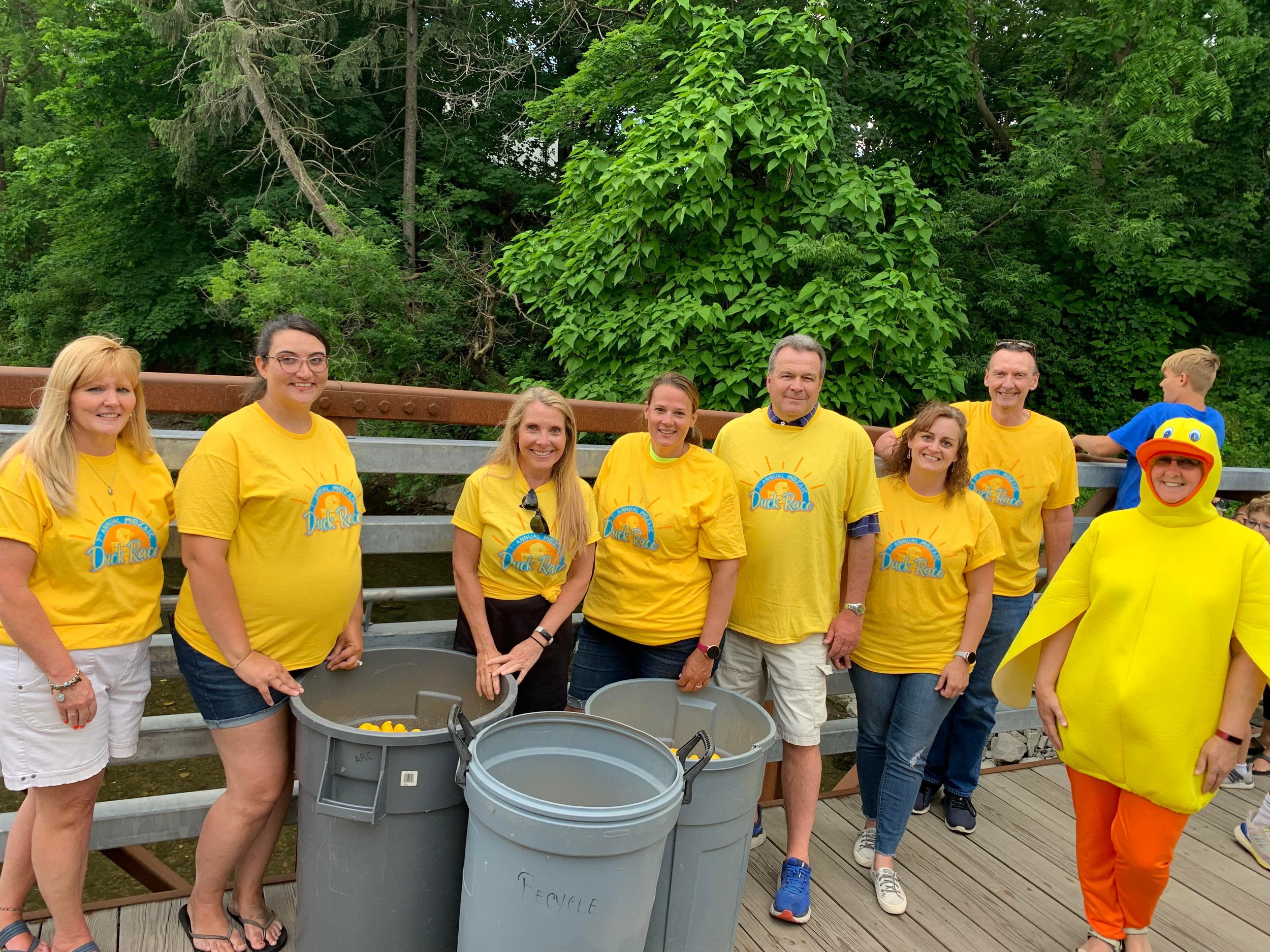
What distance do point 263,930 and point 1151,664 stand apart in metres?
2.80

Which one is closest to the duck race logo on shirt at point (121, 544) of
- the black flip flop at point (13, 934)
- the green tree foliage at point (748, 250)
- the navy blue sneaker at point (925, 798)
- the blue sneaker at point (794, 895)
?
the black flip flop at point (13, 934)

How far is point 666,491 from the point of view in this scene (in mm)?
2824

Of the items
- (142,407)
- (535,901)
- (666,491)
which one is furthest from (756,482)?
(142,407)

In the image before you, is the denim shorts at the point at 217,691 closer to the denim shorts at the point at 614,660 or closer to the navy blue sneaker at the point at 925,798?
the denim shorts at the point at 614,660

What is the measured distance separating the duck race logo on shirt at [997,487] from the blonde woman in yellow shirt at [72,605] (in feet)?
9.61

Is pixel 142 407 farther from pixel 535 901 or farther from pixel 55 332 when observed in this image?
pixel 55 332

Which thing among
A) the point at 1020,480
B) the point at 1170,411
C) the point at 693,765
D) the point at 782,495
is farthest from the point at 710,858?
the point at 1170,411

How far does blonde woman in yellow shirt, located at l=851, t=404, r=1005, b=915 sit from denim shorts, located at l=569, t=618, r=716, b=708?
2.34 feet

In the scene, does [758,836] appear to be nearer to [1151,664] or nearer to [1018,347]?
[1151,664]

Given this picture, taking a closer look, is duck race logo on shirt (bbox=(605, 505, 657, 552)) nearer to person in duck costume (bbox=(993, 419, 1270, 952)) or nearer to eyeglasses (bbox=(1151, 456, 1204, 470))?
person in duck costume (bbox=(993, 419, 1270, 952))

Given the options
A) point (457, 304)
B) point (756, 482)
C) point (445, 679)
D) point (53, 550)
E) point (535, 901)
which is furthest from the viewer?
point (457, 304)

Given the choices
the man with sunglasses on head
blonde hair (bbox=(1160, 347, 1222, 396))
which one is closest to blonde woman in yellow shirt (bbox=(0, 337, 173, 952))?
the man with sunglasses on head

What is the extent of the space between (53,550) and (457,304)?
1073 centimetres

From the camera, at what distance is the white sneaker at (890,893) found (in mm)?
3029
